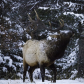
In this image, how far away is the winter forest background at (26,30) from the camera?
30.5ft

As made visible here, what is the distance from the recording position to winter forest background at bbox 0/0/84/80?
9.29 m

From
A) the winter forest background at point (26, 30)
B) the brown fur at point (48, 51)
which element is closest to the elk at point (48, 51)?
the brown fur at point (48, 51)

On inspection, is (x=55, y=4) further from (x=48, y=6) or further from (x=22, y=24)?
(x=22, y=24)

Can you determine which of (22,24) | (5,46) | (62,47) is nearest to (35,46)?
(62,47)

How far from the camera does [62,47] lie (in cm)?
612

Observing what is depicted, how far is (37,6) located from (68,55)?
116 inches

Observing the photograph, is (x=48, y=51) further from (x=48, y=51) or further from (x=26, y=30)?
(x=26, y=30)

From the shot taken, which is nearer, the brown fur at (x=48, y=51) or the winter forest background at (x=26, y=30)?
the brown fur at (x=48, y=51)

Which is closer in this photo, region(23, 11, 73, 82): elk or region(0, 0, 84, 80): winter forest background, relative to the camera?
region(23, 11, 73, 82): elk

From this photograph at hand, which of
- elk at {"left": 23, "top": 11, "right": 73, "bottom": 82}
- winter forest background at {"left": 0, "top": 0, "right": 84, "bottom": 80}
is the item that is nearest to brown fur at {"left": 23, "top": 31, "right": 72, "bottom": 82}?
elk at {"left": 23, "top": 11, "right": 73, "bottom": 82}

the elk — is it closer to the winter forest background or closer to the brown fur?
the brown fur

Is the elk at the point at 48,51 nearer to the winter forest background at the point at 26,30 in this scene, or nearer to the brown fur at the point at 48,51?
the brown fur at the point at 48,51

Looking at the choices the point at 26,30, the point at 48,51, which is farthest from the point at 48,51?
the point at 26,30

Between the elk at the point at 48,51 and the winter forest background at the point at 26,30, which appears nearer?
the elk at the point at 48,51
